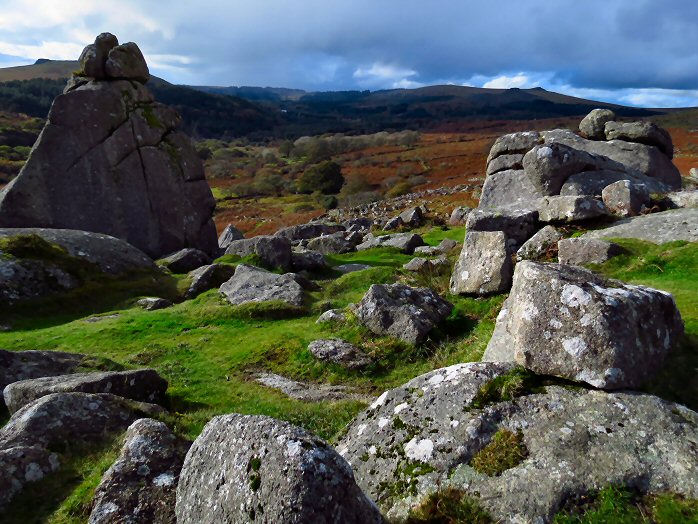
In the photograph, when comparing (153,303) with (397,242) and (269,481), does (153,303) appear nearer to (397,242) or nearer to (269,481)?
(397,242)

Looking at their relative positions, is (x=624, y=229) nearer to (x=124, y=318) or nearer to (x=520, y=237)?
(x=520, y=237)

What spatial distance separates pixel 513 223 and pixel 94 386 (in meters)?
15.9

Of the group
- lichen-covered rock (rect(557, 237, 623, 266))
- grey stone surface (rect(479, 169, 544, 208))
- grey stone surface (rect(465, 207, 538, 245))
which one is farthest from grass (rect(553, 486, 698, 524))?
grey stone surface (rect(479, 169, 544, 208))

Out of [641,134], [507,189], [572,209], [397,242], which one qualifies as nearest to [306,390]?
[572,209]

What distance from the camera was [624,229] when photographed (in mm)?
19391

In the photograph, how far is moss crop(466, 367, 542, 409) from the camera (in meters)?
8.14

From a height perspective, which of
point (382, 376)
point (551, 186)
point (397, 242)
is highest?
point (551, 186)

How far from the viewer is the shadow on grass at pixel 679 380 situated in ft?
27.1

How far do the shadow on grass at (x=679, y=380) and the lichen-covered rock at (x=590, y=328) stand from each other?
0.49 feet

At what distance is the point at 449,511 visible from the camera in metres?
6.61

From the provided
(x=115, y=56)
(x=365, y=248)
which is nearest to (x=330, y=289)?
(x=365, y=248)

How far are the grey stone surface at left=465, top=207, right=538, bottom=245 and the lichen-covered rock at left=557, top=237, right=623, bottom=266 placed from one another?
2.62 meters

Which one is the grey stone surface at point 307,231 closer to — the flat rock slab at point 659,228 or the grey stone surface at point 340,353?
the grey stone surface at point 340,353

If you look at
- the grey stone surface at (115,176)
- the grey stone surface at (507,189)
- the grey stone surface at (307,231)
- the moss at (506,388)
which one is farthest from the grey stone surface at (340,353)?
the grey stone surface at (307,231)
